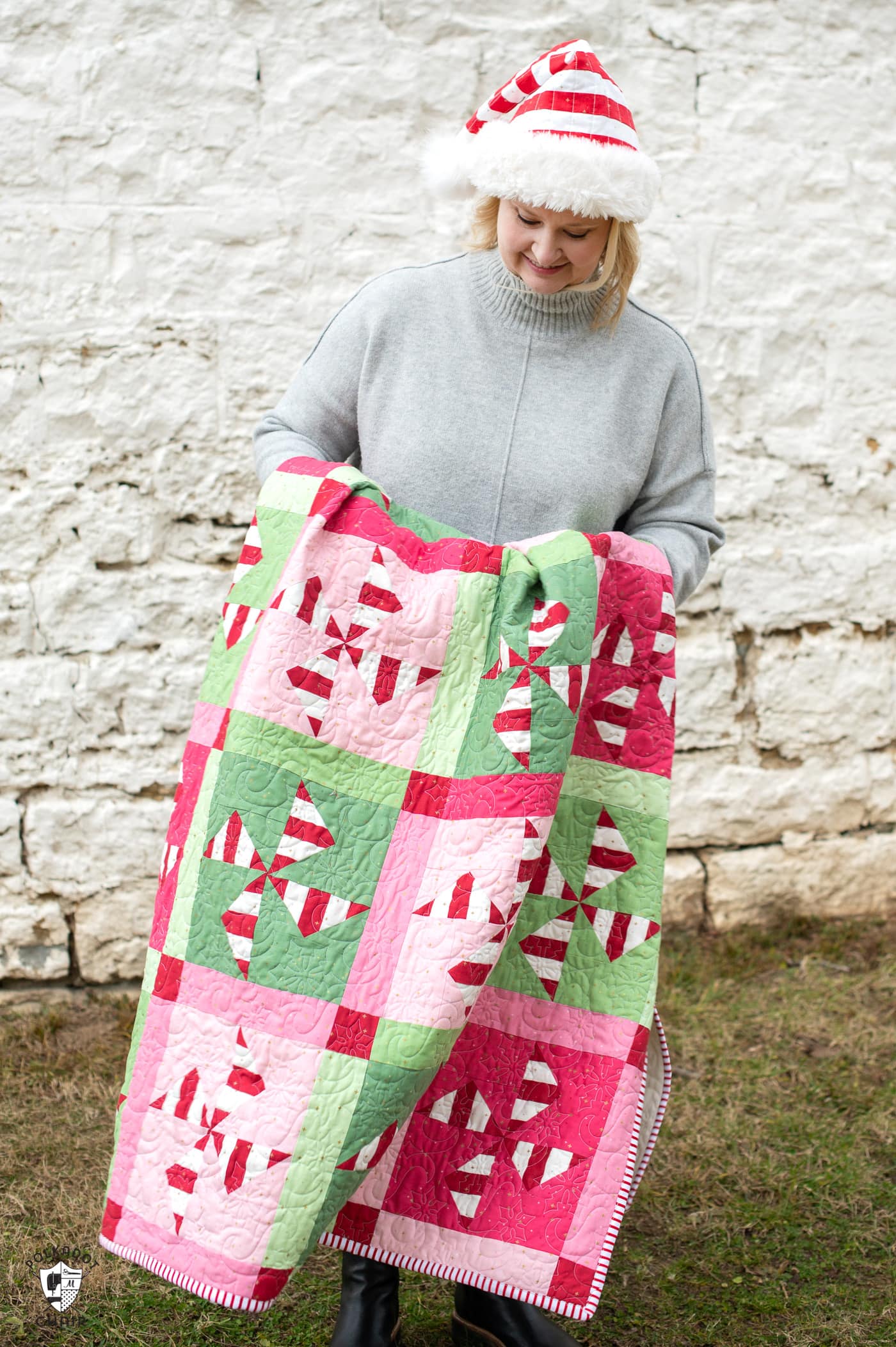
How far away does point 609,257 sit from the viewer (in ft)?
5.34

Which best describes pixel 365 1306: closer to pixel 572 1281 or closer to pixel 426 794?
pixel 572 1281


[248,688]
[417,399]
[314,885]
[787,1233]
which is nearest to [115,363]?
[417,399]

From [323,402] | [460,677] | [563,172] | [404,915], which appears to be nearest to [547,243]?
[563,172]

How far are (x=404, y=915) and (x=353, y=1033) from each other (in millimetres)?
158

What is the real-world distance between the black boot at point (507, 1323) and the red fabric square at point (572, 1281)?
0.24 meters

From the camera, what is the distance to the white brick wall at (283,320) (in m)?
2.53

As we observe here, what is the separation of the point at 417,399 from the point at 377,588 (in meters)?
0.33

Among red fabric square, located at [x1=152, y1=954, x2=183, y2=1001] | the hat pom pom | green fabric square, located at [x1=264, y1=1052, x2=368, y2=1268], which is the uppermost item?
the hat pom pom

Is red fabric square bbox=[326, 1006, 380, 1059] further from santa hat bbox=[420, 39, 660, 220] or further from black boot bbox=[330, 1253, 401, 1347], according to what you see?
santa hat bbox=[420, 39, 660, 220]

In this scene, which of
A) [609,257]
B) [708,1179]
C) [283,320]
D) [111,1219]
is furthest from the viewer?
[283,320]

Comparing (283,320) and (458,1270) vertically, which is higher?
(283,320)

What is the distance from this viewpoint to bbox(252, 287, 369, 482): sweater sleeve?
5.49ft

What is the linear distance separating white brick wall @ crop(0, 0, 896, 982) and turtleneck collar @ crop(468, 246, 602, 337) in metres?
1.07

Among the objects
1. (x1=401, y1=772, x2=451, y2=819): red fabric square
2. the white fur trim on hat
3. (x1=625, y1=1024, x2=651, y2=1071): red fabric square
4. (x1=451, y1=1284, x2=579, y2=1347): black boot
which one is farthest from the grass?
the white fur trim on hat
